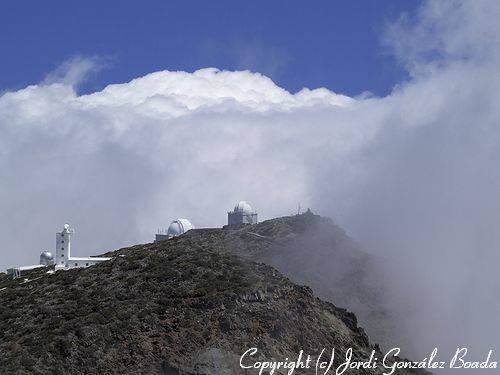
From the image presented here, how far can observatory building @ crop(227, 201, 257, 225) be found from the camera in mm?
150750

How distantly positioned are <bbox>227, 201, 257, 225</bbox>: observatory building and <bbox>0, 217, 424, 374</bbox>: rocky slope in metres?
73.9

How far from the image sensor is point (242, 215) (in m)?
151

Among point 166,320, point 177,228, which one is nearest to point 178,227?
point 177,228

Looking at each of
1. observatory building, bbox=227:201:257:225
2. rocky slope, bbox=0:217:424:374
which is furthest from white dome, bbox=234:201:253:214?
rocky slope, bbox=0:217:424:374

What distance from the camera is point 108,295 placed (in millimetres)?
67625

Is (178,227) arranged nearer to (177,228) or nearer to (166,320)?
(177,228)

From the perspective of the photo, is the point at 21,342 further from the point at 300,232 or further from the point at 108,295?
the point at 300,232

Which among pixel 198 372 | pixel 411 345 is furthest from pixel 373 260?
pixel 198 372

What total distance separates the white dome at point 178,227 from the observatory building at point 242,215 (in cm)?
1114

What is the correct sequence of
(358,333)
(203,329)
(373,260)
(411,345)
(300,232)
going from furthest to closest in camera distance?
(300,232) → (373,260) → (411,345) → (358,333) → (203,329)

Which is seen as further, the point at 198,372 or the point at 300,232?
the point at 300,232

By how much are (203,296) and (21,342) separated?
15053mm

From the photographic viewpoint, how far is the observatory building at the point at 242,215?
15075 cm

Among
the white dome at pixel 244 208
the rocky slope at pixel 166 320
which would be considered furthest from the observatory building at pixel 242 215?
the rocky slope at pixel 166 320
